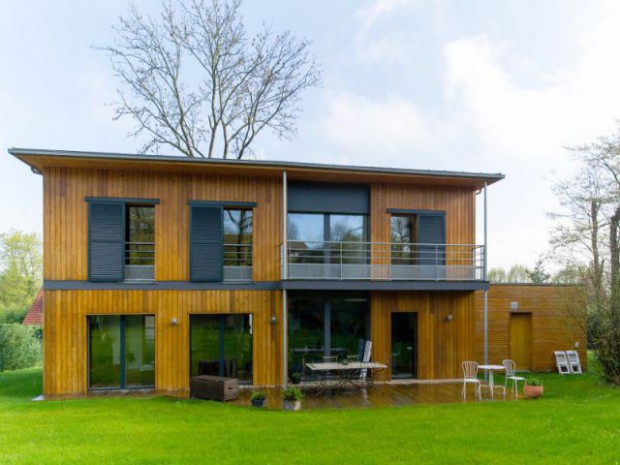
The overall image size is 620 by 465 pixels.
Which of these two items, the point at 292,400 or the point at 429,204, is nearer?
the point at 292,400

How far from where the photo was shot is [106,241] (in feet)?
34.9

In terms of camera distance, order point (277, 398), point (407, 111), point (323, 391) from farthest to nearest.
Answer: point (407, 111) < point (323, 391) < point (277, 398)

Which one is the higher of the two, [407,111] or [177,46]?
[177,46]

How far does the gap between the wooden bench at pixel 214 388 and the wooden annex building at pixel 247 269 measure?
111 centimetres

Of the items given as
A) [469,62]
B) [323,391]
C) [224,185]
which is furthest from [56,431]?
[469,62]

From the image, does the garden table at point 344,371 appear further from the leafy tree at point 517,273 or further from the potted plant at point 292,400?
the leafy tree at point 517,273

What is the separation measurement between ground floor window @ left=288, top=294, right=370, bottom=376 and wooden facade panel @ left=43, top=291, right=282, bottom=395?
456 mm

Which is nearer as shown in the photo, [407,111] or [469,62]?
[469,62]

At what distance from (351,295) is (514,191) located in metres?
10.8

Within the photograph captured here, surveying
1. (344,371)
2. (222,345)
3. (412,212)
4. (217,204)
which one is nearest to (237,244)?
(217,204)

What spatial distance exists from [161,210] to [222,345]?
3.79 metres

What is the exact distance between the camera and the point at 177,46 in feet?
56.1

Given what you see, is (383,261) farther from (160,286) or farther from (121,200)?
(121,200)

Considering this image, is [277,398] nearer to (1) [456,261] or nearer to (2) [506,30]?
(1) [456,261]
